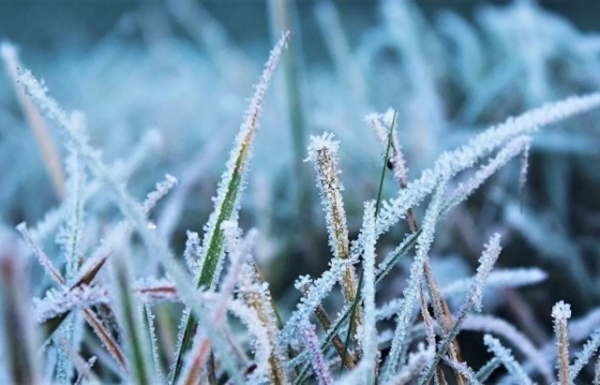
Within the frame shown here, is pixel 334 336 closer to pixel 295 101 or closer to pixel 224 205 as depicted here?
pixel 224 205

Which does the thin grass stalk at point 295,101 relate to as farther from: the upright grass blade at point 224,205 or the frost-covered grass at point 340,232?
the upright grass blade at point 224,205

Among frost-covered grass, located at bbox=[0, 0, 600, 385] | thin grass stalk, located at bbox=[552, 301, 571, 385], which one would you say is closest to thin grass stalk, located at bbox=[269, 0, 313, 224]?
frost-covered grass, located at bbox=[0, 0, 600, 385]

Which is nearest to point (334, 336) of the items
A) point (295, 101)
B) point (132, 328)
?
point (132, 328)

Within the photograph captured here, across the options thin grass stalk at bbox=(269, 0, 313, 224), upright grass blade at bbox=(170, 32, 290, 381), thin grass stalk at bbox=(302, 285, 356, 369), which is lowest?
thin grass stalk at bbox=(302, 285, 356, 369)

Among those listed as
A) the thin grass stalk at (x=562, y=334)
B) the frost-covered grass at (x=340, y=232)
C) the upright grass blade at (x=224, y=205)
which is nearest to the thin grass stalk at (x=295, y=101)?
the frost-covered grass at (x=340, y=232)

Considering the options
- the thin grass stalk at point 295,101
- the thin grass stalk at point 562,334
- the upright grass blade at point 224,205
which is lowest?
the thin grass stalk at point 562,334

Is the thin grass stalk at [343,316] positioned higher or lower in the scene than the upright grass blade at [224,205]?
lower

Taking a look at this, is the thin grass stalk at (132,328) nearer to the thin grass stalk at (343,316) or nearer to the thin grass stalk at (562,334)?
the thin grass stalk at (343,316)

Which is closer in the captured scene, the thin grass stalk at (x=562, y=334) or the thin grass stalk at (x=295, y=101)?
the thin grass stalk at (x=562, y=334)

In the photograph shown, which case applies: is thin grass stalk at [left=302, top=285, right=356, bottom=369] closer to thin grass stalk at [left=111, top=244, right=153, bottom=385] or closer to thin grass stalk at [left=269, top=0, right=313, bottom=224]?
thin grass stalk at [left=111, top=244, right=153, bottom=385]
